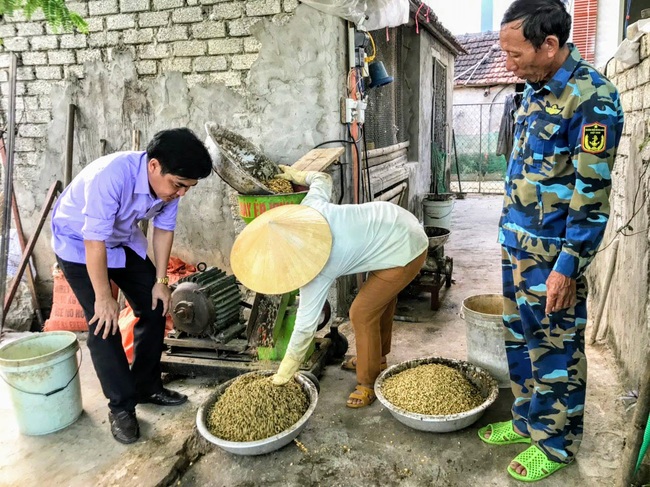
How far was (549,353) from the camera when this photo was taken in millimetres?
2299

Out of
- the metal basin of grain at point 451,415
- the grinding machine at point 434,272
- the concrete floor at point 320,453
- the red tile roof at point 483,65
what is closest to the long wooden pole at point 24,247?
the concrete floor at point 320,453

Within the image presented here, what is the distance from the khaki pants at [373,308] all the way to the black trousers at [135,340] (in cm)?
130

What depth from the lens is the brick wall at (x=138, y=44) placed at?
4.34 m

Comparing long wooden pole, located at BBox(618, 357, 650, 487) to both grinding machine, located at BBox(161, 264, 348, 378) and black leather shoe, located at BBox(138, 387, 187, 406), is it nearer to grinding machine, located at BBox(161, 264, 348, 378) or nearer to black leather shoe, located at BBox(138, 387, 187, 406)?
grinding machine, located at BBox(161, 264, 348, 378)

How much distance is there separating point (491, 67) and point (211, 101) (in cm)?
A: 1229

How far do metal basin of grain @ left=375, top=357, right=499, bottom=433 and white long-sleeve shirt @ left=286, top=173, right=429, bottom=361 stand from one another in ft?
2.14

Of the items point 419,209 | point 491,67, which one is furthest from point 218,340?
point 491,67

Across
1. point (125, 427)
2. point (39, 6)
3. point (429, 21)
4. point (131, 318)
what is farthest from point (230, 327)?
point (429, 21)

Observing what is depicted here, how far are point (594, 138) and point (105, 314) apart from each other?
2.55 meters

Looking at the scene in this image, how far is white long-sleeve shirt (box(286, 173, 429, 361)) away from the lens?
8.39 feet

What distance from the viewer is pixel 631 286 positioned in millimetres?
3227

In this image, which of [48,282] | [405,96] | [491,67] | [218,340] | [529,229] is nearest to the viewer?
[529,229]

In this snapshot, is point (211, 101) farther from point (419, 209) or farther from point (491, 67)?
point (491, 67)

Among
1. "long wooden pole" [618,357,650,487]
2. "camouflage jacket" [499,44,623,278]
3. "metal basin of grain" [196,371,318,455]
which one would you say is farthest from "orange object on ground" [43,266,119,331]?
"long wooden pole" [618,357,650,487]
